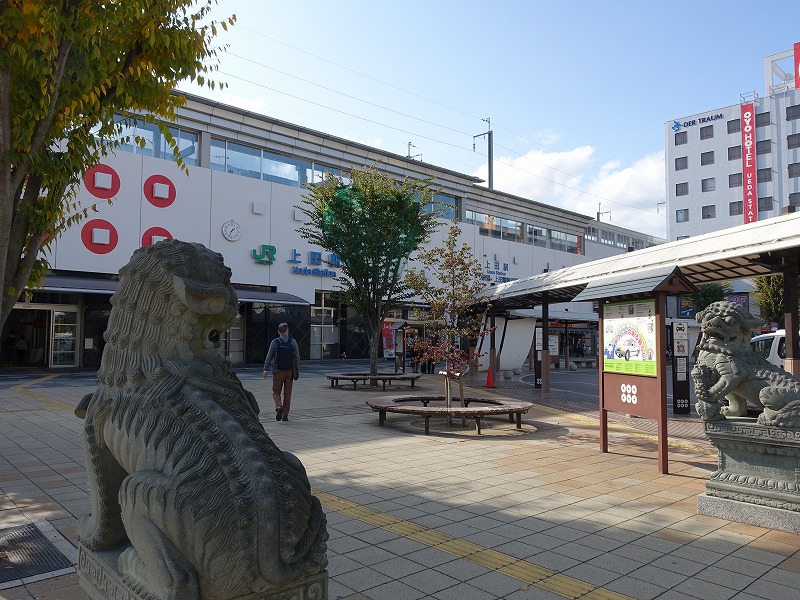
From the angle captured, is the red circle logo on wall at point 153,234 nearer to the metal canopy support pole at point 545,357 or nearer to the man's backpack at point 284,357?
the man's backpack at point 284,357

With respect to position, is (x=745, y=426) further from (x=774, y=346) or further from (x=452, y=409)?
(x=774, y=346)

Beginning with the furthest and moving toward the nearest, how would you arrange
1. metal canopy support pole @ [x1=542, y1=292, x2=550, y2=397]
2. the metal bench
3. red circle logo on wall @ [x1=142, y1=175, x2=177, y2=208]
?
red circle logo on wall @ [x1=142, y1=175, x2=177, y2=208] < metal canopy support pole @ [x1=542, y1=292, x2=550, y2=397] < the metal bench

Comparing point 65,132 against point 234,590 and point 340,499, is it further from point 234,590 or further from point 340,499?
point 234,590

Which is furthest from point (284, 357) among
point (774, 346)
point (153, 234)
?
point (153, 234)

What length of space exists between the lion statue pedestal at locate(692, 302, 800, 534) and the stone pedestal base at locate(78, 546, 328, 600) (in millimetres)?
4140

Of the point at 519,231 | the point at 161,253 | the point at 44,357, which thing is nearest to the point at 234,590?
the point at 161,253

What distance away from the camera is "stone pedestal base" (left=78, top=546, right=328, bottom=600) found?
1966 mm

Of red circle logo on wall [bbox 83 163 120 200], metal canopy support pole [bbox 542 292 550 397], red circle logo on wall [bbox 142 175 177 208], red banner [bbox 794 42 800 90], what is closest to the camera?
metal canopy support pole [bbox 542 292 550 397]

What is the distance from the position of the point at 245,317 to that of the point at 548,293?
46.5ft

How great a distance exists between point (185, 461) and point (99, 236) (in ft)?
66.3

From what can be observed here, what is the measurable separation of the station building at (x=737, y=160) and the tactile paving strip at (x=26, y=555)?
50110mm

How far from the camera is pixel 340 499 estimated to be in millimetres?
5367

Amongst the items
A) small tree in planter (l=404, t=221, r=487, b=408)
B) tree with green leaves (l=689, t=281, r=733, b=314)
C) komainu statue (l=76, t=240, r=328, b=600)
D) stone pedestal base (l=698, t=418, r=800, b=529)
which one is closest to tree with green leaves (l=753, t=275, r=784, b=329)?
tree with green leaves (l=689, t=281, r=733, b=314)

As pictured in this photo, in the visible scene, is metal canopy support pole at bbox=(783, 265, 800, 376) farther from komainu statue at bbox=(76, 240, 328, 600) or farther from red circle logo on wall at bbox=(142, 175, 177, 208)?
red circle logo on wall at bbox=(142, 175, 177, 208)
